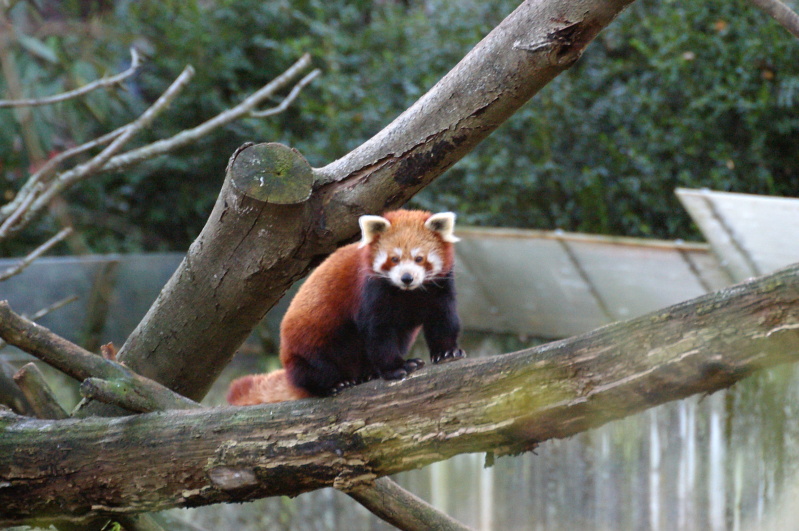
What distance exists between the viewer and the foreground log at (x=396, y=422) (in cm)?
123

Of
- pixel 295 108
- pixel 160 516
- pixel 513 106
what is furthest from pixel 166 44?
pixel 513 106

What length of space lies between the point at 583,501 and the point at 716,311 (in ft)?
9.16

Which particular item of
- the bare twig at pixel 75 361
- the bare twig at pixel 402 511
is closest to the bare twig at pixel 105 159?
the bare twig at pixel 75 361

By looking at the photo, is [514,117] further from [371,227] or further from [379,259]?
[371,227]

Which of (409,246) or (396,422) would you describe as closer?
(396,422)

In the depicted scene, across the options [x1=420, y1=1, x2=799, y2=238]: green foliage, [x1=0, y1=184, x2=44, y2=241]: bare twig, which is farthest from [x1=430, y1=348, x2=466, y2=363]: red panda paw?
[x1=420, y1=1, x2=799, y2=238]: green foliage

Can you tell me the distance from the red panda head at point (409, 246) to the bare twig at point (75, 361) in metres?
0.61

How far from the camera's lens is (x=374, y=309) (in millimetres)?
1933

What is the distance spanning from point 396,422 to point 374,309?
→ 0.47m

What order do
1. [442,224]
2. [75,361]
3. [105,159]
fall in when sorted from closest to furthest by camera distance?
[75,361] < [442,224] < [105,159]

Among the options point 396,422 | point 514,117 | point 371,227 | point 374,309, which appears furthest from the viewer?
point 514,117

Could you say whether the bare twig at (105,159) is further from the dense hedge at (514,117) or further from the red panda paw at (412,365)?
the red panda paw at (412,365)

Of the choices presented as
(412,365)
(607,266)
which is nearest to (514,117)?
(607,266)

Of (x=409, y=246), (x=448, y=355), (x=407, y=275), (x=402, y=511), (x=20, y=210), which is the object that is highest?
(x=20, y=210)
